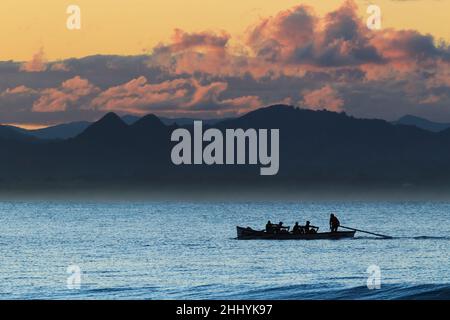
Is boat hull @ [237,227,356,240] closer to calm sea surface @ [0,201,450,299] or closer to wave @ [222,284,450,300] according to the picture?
calm sea surface @ [0,201,450,299]

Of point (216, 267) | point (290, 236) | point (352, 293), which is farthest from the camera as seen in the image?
point (290, 236)

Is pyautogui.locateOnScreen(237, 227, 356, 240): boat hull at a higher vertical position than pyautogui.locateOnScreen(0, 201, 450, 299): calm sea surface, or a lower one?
higher

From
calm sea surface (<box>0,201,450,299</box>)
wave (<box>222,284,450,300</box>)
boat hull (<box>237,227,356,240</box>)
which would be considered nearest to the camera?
wave (<box>222,284,450,300</box>)

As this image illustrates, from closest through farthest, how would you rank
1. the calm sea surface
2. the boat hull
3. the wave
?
the wave
the calm sea surface
the boat hull

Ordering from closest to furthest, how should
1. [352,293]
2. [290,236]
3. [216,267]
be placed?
[352,293] → [216,267] → [290,236]

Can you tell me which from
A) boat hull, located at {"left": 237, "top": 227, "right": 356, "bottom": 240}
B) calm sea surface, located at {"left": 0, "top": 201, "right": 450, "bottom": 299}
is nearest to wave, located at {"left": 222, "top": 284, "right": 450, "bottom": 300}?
calm sea surface, located at {"left": 0, "top": 201, "right": 450, "bottom": 299}

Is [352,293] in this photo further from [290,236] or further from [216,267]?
[290,236]

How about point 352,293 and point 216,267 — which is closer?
point 352,293

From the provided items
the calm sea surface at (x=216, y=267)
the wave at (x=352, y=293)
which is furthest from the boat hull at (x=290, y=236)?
the wave at (x=352, y=293)

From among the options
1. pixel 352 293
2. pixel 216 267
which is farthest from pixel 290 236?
pixel 352 293

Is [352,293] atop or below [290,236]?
below

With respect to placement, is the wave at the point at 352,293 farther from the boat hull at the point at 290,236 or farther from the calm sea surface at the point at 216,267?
the boat hull at the point at 290,236
